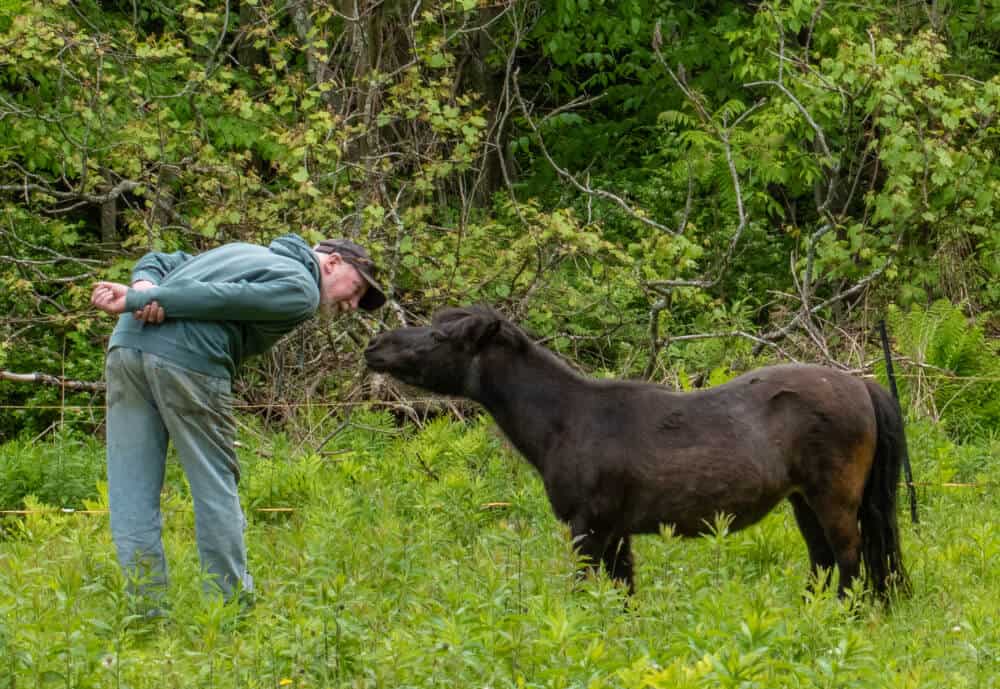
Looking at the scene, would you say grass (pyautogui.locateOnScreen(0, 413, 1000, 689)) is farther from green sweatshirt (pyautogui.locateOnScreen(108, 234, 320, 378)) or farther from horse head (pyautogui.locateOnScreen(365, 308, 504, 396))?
green sweatshirt (pyautogui.locateOnScreen(108, 234, 320, 378))

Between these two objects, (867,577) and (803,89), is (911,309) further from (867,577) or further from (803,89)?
(867,577)

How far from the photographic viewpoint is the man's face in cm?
733

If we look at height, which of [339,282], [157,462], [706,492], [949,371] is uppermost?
[339,282]

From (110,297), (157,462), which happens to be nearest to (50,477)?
(157,462)

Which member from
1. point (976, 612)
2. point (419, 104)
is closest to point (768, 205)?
point (419, 104)

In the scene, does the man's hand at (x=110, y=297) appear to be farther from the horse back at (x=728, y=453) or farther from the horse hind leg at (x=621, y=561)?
the horse hind leg at (x=621, y=561)

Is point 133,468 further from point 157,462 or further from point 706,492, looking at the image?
point 706,492

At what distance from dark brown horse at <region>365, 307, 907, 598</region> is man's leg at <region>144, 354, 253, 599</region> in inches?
69.6

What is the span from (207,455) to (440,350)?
169 cm

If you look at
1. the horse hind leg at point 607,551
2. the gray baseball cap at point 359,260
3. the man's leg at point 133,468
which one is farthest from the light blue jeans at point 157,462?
the horse hind leg at point 607,551

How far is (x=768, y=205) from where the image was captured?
1698cm

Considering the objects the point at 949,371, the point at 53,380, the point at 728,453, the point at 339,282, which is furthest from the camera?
the point at 949,371

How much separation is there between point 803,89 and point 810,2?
1.44m

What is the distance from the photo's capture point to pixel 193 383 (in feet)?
22.7
